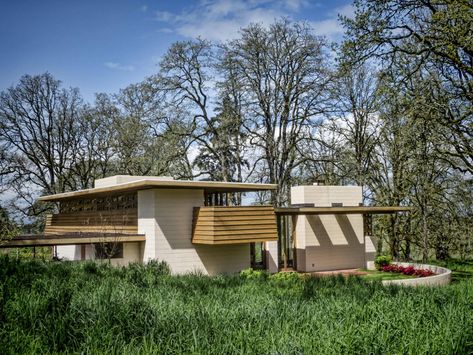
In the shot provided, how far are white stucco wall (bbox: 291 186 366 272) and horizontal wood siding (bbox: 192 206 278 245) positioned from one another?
13.7 feet

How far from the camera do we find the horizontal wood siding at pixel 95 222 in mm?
18547

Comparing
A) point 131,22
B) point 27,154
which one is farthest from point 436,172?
point 27,154

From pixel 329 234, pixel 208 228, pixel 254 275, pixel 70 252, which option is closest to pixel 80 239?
pixel 208 228

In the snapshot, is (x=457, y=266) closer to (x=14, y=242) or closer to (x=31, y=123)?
(x=14, y=242)

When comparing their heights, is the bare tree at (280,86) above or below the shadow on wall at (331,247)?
above

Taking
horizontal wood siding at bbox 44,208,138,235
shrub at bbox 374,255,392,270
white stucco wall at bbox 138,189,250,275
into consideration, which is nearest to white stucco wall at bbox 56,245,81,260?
horizontal wood siding at bbox 44,208,138,235

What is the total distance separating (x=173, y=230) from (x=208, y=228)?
146cm

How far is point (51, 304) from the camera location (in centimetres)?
562

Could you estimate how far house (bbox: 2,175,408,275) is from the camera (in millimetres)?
17000

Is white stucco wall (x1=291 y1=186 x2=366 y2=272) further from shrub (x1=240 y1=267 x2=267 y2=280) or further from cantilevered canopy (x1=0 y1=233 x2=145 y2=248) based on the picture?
cantilevered canopy (x1=0 y1=233 x2=145 y2=248)

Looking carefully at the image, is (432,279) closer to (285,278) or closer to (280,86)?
(285,278)

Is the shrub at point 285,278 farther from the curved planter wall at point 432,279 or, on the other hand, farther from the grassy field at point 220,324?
the grassy field at point 220,324

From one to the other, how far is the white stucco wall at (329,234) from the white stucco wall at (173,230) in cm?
510

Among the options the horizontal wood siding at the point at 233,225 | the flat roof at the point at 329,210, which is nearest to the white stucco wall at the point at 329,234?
the flat roof at the point at 329,210
